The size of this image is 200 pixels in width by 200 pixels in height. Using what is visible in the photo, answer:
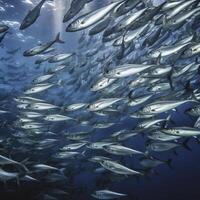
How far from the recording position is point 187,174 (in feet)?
103

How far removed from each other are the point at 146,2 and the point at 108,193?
5528 mm

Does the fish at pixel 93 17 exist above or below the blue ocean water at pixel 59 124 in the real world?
above

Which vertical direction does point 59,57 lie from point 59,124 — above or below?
above

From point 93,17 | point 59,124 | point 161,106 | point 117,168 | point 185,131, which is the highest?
point 93,17

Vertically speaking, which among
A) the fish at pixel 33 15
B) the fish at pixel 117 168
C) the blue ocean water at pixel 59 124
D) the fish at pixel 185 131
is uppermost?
the fish at pixel 33 15

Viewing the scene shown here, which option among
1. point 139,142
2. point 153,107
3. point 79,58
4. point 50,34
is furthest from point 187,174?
point 153,107

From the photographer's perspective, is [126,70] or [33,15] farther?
[126,70]

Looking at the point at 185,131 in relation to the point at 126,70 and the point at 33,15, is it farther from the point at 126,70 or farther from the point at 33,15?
the point at 33,15

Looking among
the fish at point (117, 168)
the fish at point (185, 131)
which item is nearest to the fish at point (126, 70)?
the fish at point (185, 131)

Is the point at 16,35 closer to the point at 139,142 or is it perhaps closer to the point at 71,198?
the point at 71,198

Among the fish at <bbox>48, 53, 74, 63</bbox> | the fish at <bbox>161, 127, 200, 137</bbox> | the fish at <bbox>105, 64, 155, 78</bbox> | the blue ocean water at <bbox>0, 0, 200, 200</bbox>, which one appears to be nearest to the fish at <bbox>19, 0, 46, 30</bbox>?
the fish at <bbox>105, 64, 155, 78</bbox>

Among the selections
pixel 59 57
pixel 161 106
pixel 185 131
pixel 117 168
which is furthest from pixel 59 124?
pixel 185 131

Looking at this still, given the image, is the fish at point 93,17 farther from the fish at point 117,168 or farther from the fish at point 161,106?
the fish at point 117,168

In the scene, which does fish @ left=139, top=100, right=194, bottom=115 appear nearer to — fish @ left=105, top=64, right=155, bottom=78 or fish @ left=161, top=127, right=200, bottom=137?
fish @ left=161, top=127, right=200, bottom=137
